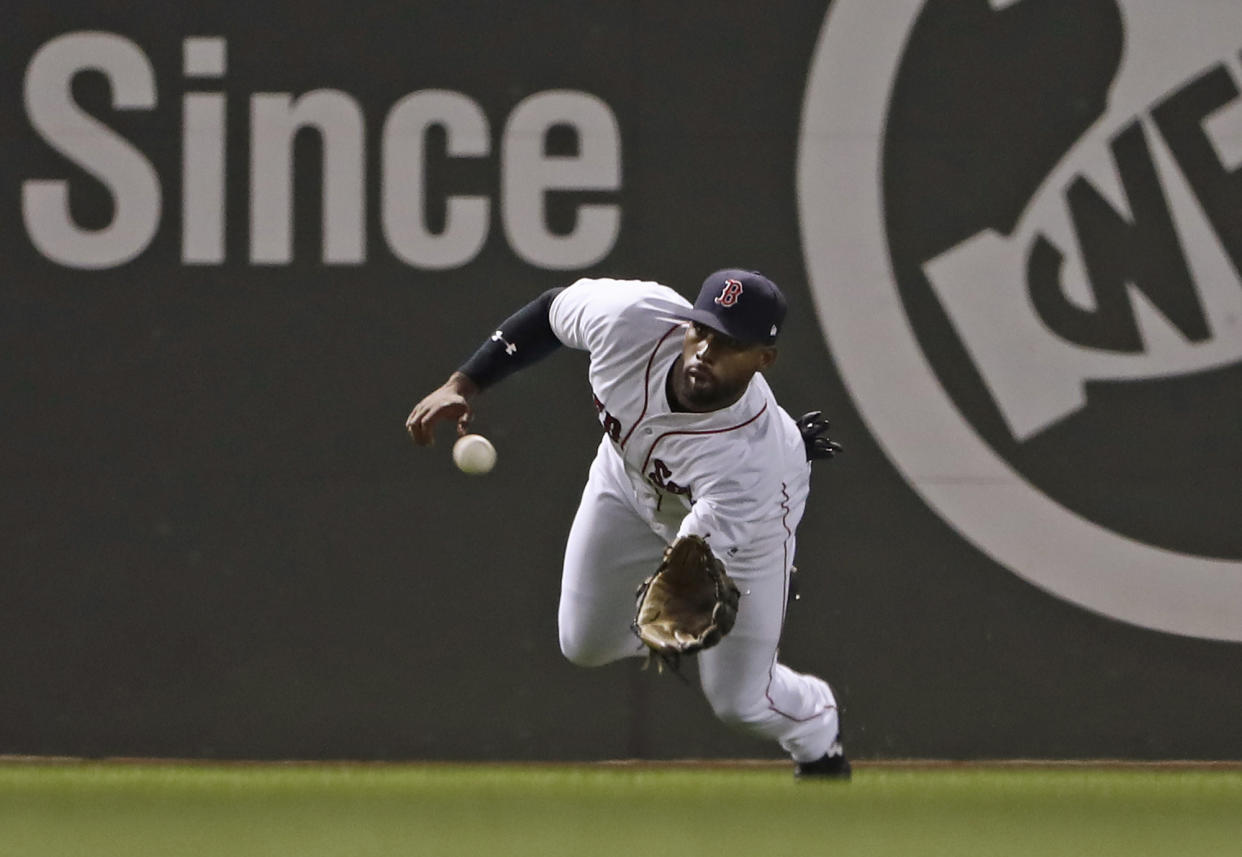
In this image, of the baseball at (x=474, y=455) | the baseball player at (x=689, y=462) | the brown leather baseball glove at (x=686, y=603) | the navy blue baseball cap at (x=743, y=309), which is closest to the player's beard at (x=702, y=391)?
the baseball player at (x=689, y=462)

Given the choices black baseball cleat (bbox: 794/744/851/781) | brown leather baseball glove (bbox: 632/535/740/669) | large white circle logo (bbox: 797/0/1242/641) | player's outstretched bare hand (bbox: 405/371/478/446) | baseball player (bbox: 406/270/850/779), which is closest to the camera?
brown leather baseball glove (bbox: 632/535/740/669)

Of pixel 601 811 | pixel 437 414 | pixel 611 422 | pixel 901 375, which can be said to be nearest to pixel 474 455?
pixel 437 414

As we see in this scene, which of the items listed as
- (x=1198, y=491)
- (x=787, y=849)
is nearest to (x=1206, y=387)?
(x=1198, y=491)

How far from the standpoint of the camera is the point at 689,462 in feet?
14.7

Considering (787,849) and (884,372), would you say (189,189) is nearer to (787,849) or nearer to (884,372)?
(884,372)

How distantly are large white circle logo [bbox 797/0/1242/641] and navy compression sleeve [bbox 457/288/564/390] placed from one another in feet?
4.82

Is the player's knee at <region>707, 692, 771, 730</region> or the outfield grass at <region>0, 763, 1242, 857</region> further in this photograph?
the player's knee at <region>707, 692, 771, 730</region>

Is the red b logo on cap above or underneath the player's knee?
above

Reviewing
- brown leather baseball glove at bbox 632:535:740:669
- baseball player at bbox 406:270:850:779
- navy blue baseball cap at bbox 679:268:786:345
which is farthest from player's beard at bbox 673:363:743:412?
brown leather baseball glove at bbox 632:535:740:669

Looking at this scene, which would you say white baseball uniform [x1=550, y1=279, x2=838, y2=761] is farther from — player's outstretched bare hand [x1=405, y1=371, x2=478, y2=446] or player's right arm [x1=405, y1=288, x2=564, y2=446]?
player's outstretched bare hand [x1=405, y1=371, x2=478, y2=446]

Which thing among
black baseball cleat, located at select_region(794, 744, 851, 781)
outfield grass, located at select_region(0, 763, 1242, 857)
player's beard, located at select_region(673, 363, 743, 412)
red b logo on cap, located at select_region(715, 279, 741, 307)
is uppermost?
red b logo on cap, located at select_region(715, 279, 741, 307)

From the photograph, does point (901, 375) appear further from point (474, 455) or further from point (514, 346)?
point (474, 455)

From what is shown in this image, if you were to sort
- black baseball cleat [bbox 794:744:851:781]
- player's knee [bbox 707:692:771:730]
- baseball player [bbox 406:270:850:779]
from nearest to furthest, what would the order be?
baseball player [bbox 406:270:850:779] < player's knee [bbox 707:692:771:730] < black baseball cleat [bbox 794:744:851:781]

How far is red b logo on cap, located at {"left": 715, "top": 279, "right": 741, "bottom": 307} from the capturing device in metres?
4.34
